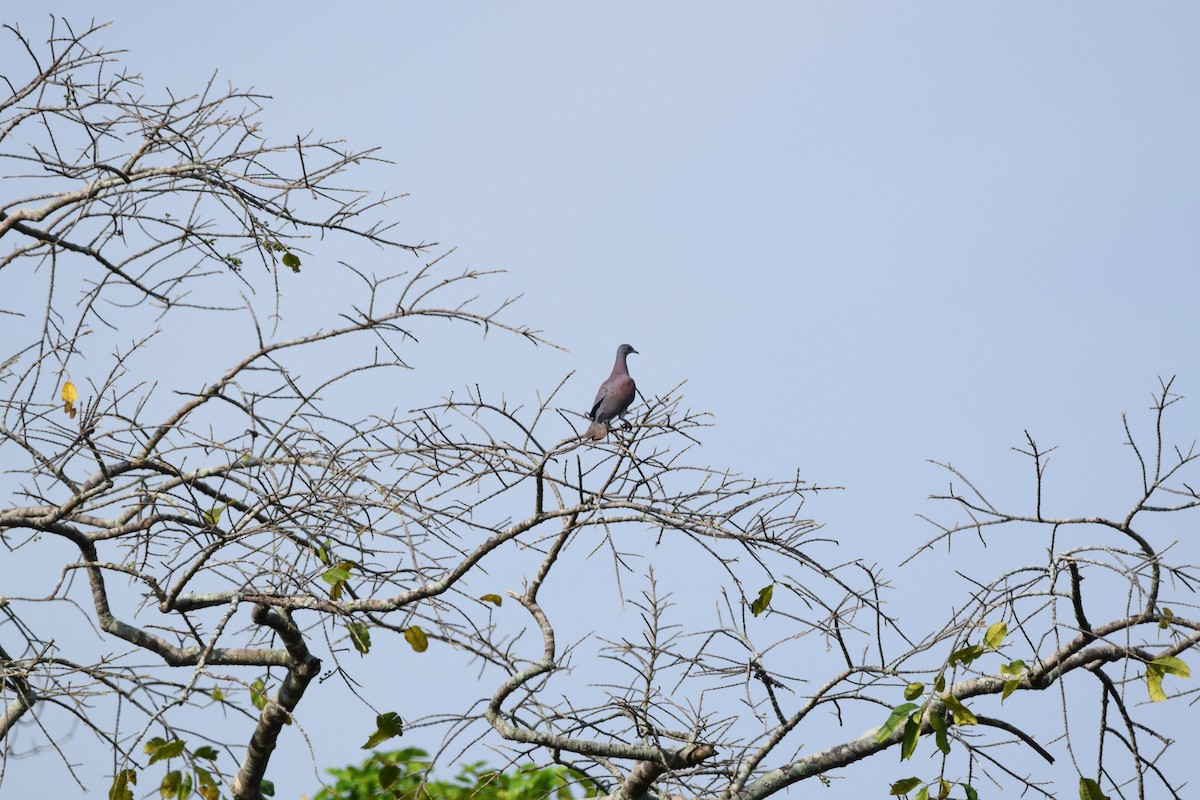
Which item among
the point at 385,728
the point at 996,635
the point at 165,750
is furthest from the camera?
the point at 385,728

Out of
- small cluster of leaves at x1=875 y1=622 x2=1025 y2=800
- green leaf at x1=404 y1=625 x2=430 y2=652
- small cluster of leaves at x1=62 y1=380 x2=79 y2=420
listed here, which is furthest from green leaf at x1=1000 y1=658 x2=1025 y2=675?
small cluster of leaves at x1=62 y1=380 x2=79 y2=420

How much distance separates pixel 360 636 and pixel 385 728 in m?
0.34

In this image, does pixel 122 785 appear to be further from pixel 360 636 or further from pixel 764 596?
pixel 764 596

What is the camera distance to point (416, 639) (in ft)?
12.6

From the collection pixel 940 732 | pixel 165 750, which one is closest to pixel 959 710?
pixel 940 732

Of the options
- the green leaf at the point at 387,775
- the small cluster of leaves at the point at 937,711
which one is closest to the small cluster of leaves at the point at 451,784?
the green leaf at the point at 387,775

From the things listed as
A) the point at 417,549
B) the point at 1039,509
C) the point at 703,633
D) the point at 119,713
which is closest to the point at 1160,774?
the point at 1039,509

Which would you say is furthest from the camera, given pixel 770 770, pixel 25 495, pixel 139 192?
pixel 139 192

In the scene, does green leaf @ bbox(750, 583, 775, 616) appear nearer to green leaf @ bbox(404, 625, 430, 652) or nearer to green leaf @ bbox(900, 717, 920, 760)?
green leaf @ bbox(900, 717, 920, 760)

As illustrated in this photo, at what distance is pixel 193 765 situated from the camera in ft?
12.5

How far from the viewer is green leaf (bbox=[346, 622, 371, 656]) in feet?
13.0

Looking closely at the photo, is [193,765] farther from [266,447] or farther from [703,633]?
[703,633]

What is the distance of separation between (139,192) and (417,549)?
87.9 inches

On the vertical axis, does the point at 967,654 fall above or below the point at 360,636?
below
